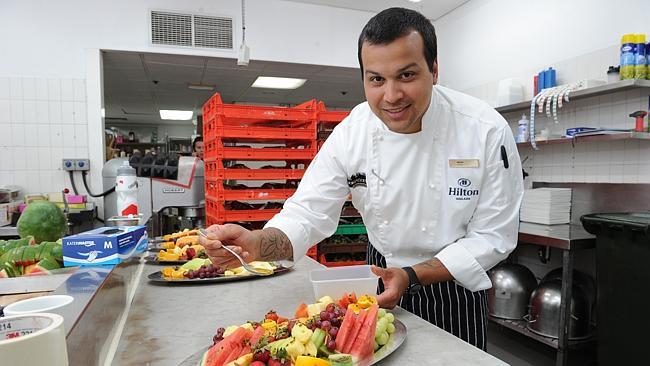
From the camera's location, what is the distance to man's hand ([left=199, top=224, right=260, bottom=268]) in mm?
1237

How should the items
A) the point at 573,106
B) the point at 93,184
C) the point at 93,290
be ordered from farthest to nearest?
the point at 93,184 → the point at 573,106 → the point at 93,290

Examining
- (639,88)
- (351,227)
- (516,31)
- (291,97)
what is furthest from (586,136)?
(291,97)

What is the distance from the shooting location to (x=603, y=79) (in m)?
3.11

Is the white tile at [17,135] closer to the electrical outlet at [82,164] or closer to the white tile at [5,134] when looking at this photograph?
the white tile at [5,134]

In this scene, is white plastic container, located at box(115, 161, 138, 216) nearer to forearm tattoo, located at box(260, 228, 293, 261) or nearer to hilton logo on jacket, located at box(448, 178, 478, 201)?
forearm tattoo, located at box(260, 228, 293, 261)

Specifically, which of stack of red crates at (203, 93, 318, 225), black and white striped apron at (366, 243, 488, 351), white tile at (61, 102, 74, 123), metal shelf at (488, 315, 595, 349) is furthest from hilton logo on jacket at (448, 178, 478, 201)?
white tile at (61, 102, 74, 123)

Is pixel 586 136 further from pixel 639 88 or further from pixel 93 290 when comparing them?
pixel 93 290

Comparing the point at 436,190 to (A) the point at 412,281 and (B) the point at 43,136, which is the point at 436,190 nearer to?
(A) the point at 412,281

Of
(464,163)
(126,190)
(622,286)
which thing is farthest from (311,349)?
(622,286)

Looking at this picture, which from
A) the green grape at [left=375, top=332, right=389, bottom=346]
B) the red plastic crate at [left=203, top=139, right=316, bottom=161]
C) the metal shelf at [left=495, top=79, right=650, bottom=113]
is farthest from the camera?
the red plastic crate at [left=203, top=139, right=316, bottom=161]

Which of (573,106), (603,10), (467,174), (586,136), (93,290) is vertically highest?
(603,10)

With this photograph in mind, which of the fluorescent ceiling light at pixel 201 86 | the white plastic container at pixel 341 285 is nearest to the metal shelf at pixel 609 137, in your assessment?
the white plastic container at pixel 341 285

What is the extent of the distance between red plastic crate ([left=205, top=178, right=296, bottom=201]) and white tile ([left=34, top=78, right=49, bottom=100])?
5.74 feet

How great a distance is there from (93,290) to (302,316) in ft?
1.62
